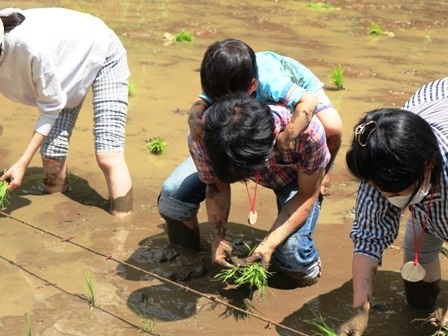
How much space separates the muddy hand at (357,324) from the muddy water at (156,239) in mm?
202

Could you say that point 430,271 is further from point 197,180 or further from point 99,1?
point 99,1

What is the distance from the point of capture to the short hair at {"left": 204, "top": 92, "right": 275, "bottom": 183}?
3.10 metres

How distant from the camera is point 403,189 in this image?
9.13 ft

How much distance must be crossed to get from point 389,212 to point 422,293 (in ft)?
2.30

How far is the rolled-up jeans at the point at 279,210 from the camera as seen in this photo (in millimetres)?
3809

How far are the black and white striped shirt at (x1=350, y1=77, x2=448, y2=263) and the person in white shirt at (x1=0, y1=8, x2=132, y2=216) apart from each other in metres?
1.79

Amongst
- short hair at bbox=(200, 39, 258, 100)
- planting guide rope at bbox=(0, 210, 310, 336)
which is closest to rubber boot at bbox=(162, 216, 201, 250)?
planting guide rope at bbox=(0, 210, 310, 336)

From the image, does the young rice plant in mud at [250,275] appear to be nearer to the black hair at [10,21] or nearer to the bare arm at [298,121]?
the bare arm at [298,121]

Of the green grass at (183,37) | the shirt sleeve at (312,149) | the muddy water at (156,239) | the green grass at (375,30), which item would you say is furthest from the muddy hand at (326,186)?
the green grass at (375,30)

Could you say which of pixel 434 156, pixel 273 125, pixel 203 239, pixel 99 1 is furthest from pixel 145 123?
pixel 99 1

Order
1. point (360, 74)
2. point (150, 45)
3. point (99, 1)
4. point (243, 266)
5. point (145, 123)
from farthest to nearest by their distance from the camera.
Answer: point (99, 1) → point (150, 45) → point (360, 74) → point (145, 123) → point (243, 266)

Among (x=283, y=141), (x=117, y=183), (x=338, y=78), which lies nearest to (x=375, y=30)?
(x=338, y=78)

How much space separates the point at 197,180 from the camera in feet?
13.3

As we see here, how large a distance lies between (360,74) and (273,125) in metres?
4.13
